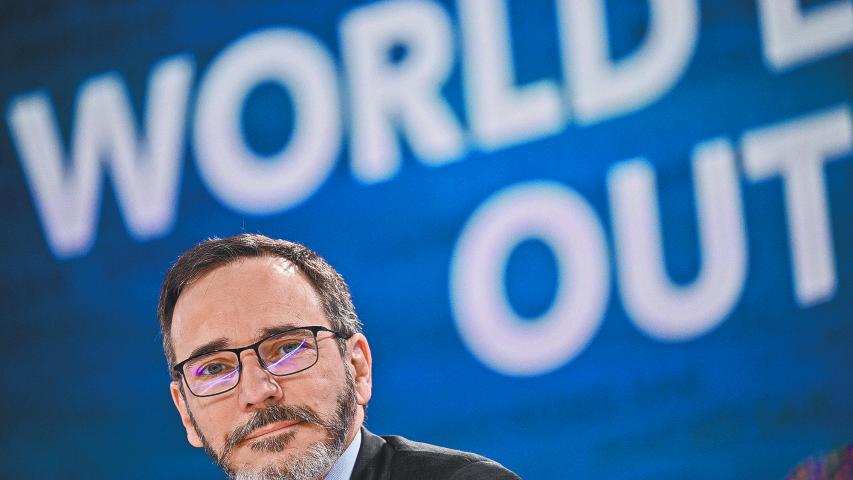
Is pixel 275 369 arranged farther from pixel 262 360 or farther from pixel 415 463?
pixel 415 463

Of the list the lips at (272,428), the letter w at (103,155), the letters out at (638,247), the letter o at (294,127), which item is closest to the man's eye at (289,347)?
the lips at (272,428)

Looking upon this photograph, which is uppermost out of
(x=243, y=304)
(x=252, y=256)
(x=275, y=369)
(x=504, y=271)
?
(x=504, y=271)

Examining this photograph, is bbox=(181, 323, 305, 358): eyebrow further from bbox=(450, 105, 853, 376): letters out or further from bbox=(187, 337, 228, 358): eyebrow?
bbox=(450, 105, 853, 376): letters out

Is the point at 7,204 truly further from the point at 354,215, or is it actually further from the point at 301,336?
the point at 301,336

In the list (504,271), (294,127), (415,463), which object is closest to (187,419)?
(415,463)

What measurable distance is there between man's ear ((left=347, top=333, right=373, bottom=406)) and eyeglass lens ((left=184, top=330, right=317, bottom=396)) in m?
0.12

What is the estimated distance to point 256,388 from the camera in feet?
5.59

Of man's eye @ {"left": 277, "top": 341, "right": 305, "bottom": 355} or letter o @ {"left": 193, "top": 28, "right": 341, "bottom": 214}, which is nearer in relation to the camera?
man's eye @ {"left": 277, "top": 341, "right": 305, "bottom": 355}

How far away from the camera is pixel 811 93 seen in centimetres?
307

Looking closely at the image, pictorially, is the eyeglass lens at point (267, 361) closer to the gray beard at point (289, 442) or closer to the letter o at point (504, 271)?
the gray beard at point (289, 442)

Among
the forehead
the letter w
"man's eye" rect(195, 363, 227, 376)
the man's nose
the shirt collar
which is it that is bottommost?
the shirt collar

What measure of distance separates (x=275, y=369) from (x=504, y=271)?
179cm

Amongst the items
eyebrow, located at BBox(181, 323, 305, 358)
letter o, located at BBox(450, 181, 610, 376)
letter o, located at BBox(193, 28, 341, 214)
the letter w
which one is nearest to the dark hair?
eyebrow, located at BBox(181, 323, 305, 358)

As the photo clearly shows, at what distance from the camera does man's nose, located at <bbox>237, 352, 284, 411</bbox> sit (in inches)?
67.1
